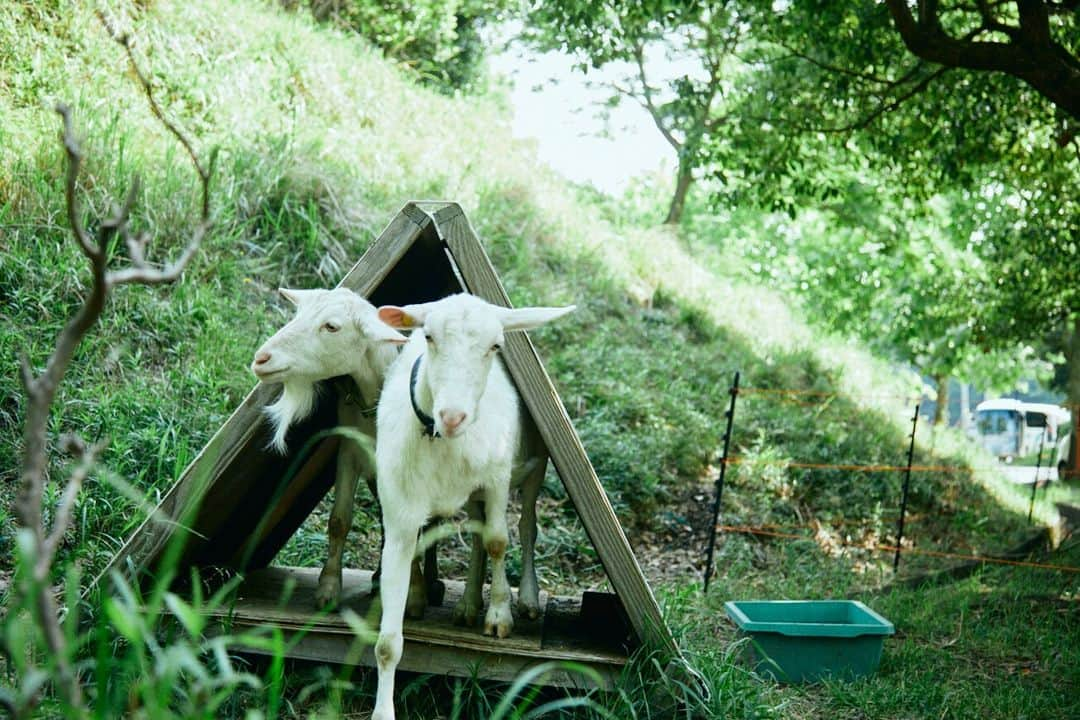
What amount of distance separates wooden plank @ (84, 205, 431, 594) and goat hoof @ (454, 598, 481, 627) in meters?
1.05

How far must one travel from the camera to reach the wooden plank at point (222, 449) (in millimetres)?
3557

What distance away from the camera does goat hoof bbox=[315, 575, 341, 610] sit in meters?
4.02

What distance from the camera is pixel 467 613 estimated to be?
3.87 meters

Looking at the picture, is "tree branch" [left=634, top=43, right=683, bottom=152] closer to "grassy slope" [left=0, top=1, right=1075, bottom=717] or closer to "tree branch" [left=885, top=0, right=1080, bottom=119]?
"grassy slope" [left=0, top=1, right=1075, bottom=717]

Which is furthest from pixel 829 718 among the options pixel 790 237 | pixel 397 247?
pixel 790 237

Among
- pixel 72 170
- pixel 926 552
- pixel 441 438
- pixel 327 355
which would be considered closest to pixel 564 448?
pixel 441 438

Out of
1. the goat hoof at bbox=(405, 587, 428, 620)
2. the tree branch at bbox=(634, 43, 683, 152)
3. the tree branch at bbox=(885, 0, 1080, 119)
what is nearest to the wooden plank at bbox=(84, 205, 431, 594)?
the goat hoof at bbox=(405, 587, 428, 620)

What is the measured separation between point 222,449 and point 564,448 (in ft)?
4.21

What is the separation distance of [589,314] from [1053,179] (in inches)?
192

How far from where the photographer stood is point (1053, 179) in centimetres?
945

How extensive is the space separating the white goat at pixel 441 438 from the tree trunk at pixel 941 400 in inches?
659

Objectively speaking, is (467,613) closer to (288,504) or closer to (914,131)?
(288,504)

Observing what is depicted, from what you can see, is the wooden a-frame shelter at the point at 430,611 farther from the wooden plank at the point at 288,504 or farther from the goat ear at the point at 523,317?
the goat ear at the point at 523,317

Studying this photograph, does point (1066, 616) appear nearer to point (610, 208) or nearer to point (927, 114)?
point (927, 114)
